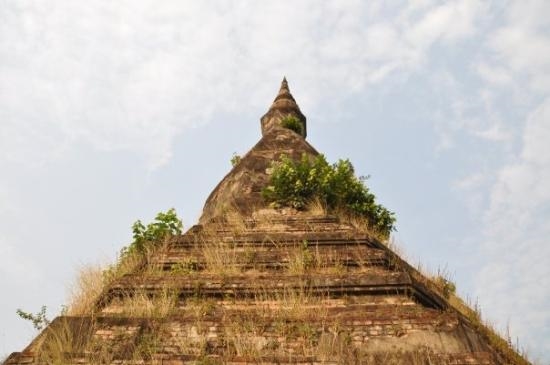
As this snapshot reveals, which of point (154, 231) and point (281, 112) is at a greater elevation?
point (281, 112)

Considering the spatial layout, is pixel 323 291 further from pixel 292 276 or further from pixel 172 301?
pixel 172 301

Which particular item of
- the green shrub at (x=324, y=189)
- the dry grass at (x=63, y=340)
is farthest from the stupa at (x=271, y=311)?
the green shrub at (x=324, y=189)

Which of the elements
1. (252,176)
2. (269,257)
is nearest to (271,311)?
(269,257)

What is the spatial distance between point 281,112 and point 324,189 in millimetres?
6732

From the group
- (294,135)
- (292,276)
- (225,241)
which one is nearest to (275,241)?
(225,241)

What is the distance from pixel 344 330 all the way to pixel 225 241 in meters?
2.48

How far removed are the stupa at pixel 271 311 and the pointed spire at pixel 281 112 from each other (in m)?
7.34

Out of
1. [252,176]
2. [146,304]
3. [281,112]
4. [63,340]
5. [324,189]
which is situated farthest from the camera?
[281,112]

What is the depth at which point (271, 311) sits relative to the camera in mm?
5027

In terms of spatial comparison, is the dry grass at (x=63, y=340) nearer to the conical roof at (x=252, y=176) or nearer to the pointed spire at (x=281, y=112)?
the conical roof at (x=252, y=176)

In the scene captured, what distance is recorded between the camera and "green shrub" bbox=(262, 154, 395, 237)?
8.30m

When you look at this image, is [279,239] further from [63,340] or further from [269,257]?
[63,340]

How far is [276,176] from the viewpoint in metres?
8.44

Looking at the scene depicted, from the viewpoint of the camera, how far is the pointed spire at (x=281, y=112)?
14.5 meters
